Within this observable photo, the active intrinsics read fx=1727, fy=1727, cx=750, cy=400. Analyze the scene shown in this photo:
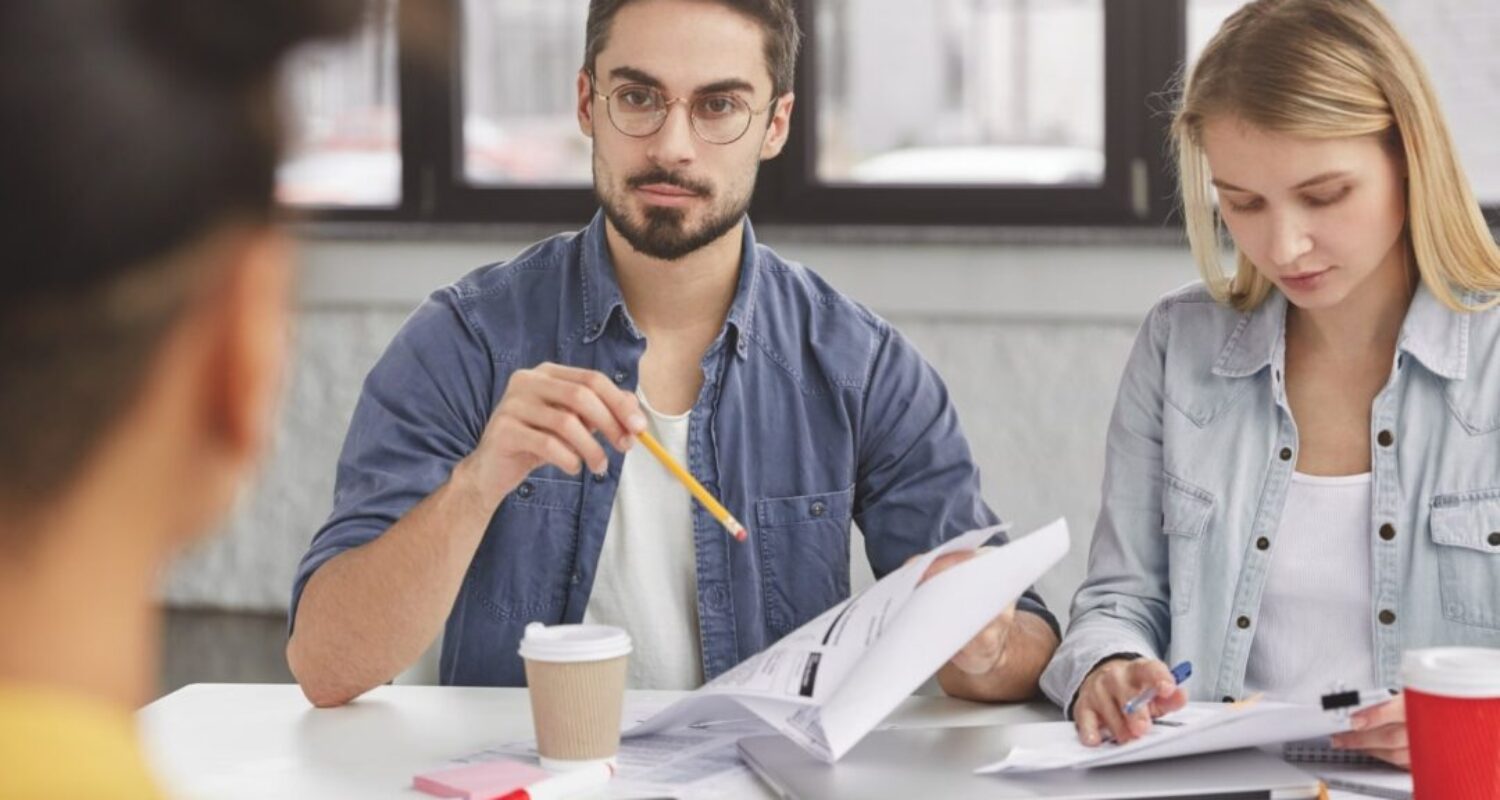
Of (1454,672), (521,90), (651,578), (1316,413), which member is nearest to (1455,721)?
(1454,672)

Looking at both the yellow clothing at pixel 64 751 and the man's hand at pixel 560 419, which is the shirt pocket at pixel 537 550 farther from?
the yellow clothing at pixel 64 751

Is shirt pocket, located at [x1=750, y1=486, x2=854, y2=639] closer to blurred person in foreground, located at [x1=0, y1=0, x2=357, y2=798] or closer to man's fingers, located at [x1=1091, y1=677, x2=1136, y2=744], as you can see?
man's fingers, located at [x1=1091, y1=677, x2=1136, y2=744]

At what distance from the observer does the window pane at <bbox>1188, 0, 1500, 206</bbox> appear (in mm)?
3088

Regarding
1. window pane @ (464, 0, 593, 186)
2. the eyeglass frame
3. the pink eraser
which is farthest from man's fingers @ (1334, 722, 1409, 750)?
window pane @ (464, 0, 593, 186)

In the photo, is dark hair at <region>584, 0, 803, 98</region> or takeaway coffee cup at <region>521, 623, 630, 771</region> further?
dark hair at <region>584, 0, 803, 98</region>

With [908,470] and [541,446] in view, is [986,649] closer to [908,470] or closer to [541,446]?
[908,470]

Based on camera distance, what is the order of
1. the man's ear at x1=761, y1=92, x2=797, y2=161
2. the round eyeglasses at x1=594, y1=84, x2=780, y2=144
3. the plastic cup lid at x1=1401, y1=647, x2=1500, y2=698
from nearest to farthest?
the plastic cup lid at x1=1401, y1=647, x2=1500, y2=698
the round eyeglasses at x1=594, y1=84, x2=780, y2=144
the man's ear at x1=761, y1=92, x2=797, y2=161

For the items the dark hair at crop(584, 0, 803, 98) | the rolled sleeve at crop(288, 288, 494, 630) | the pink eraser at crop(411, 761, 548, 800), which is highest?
the dark hair at crop(584, 0, 803, 98)

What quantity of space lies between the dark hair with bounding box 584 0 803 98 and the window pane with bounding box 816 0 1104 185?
1.50 m

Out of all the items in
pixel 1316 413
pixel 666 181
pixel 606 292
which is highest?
pixel 666 181

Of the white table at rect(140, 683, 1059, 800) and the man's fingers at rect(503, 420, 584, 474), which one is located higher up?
the man's fingers at rect(503, 420, 584, 474)

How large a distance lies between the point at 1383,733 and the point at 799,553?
2.24ft

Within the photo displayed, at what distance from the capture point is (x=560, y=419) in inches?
57.3

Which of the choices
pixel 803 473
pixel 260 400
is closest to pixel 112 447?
pixel 260 400
